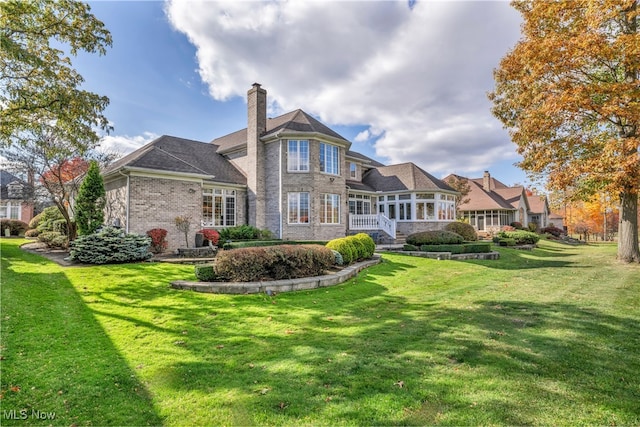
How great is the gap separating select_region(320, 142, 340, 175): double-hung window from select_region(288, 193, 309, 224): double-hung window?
2.24m

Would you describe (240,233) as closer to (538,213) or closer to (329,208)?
(329,208)

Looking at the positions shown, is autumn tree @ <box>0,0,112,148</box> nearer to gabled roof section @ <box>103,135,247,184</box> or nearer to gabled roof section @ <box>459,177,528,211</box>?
gabled roof section @ <box>103,135,247,184</box>

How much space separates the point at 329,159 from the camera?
66.3ft

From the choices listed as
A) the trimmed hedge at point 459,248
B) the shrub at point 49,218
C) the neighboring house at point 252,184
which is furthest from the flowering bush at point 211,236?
the trimmed hedge at point 459,248

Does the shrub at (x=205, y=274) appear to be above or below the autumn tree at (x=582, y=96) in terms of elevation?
below

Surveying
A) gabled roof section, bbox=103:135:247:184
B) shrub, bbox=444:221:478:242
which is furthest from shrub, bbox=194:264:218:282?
shrub, bbox=444:221:478:242

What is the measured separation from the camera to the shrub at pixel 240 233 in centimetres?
1748

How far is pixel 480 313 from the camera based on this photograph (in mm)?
6488

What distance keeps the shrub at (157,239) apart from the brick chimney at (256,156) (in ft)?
19.2

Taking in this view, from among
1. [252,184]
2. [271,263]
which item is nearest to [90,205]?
[252,184]

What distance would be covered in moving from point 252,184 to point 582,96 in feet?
55.0

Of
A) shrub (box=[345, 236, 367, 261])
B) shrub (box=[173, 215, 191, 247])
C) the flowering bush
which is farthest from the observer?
the flowering bush

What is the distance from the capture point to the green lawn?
305cm

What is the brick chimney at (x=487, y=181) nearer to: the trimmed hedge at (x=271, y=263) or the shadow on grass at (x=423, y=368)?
the trimmed hedge at (x=271, y=263)
